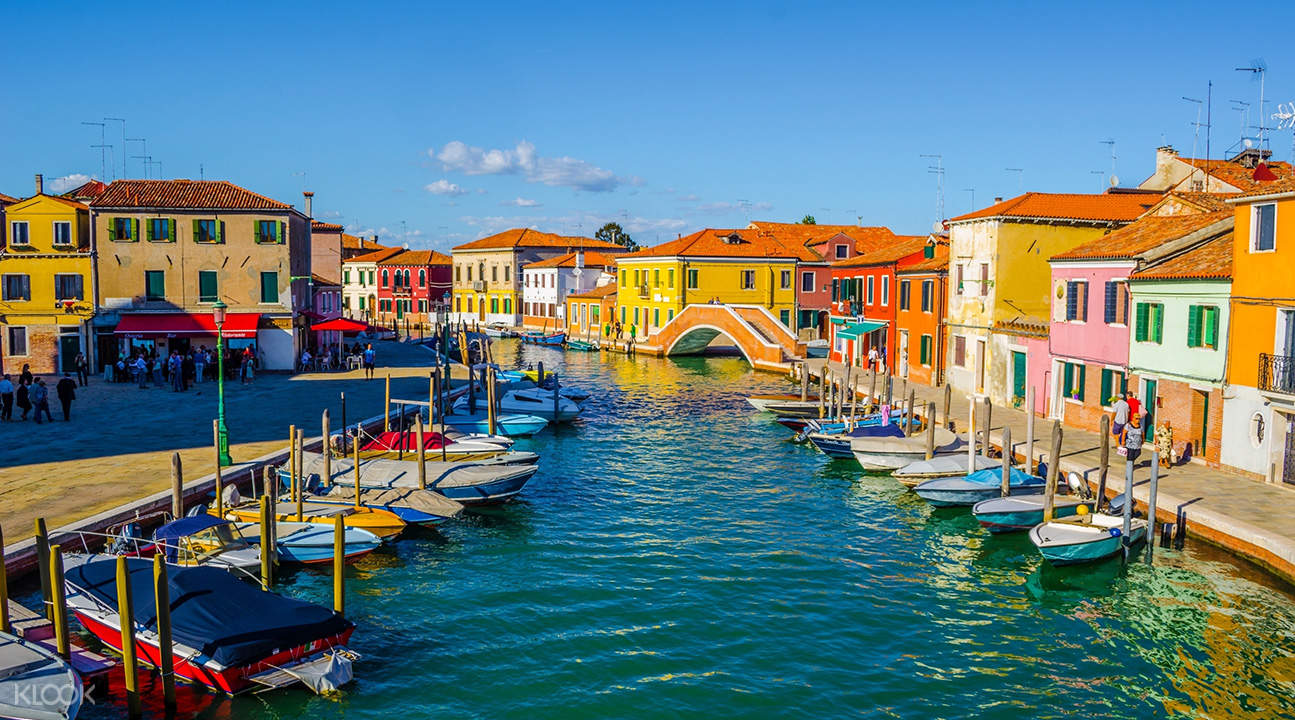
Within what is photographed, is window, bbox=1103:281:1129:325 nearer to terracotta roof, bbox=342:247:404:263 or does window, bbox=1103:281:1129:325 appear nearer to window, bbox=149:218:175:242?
window, bbox=149:218:175:242

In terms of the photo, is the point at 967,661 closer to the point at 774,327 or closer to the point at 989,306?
the point at 989,306

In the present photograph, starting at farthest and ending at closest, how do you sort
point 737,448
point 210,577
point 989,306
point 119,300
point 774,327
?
point 774,327, point 119,300, point 989,306, point 737,448, point 210,577

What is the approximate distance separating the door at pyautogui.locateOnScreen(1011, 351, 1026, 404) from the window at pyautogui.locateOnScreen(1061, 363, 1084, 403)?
2.75 metres

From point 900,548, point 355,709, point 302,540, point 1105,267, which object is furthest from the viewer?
point 1105,267

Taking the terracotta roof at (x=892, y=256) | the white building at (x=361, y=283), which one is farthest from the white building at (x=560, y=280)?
the terracotta roof at (x=892, y=256)

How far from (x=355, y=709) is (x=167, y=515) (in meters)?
8.04

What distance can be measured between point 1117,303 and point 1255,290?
5957 mm

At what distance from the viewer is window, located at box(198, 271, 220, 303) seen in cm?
4266

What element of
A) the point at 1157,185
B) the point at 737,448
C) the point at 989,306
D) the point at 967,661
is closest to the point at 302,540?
the point at 967,661

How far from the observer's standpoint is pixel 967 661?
15172 mm

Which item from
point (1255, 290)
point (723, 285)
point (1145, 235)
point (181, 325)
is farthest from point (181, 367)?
point (723, 285)

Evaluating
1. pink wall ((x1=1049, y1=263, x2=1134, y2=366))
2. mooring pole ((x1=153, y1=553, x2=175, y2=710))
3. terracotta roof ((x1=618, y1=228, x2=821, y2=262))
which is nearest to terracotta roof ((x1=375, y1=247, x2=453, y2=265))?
terracotta roof ((x1=618, y1=228, x2=821, y2=262))

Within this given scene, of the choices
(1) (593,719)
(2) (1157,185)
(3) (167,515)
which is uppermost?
(2) (1157,185)

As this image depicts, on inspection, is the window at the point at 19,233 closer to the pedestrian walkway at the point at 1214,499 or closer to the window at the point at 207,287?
the window at the point at 207,287
